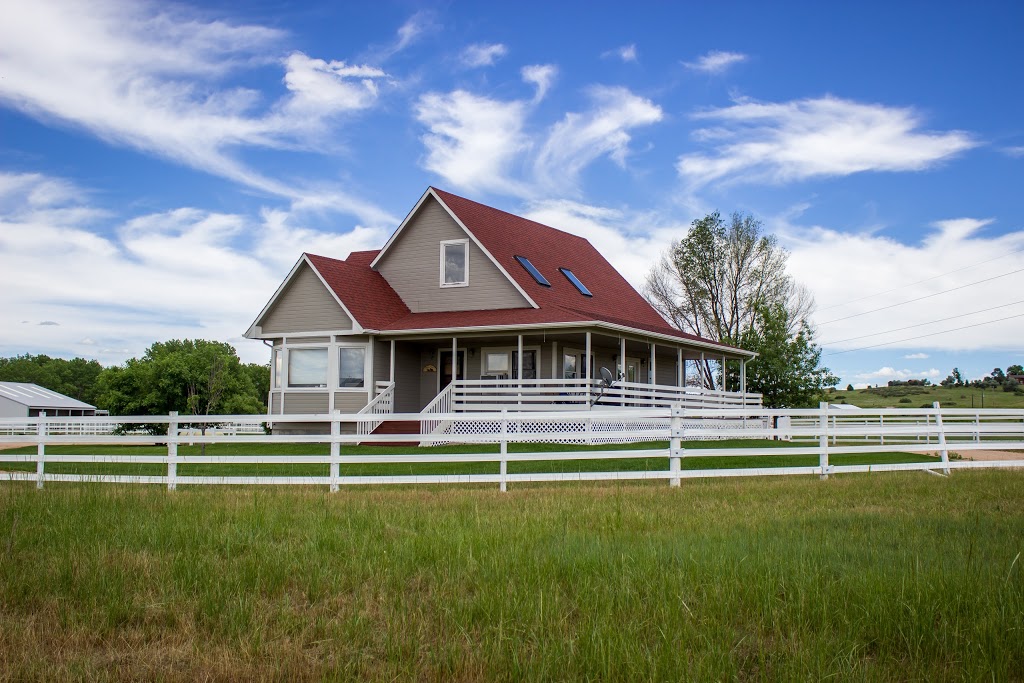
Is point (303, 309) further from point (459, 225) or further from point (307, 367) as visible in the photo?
point (459, 225)

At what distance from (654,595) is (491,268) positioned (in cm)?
2288

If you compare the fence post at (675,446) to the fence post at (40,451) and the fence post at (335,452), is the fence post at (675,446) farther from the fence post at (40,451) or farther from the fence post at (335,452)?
the fence post at (40,451)

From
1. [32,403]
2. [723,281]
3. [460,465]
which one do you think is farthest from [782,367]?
[32,403]

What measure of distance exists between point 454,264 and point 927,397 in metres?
66.3

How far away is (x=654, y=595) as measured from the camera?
6676 mm

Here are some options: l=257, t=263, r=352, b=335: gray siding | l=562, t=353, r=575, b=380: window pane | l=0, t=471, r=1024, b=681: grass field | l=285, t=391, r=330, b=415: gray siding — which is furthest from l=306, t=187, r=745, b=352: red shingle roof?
l=0, t=471, r=1024, b=681: grass field

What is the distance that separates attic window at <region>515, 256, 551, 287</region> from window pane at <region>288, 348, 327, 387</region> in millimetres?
7009

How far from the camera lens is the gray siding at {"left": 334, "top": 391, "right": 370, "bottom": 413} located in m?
28.5

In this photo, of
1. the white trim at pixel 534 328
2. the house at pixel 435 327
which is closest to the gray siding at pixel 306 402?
the house at pixel 435 327

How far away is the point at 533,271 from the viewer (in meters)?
30.3

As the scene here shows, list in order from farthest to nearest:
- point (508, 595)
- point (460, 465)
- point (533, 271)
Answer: point (533, 271) < point (460, 465) < point (508, 595)

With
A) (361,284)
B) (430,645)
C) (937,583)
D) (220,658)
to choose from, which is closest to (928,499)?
(937,583)

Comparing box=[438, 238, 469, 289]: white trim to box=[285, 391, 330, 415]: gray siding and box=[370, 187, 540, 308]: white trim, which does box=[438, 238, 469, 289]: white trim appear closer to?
box=[370, 187, 540, 308]: white trim

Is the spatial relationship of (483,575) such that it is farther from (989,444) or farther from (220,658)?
(989,444)
